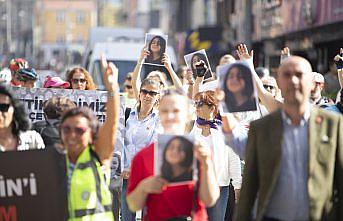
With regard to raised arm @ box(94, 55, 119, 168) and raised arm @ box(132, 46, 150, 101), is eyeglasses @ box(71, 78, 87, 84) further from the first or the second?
raised arm @ box(94, 55, 119, 168)

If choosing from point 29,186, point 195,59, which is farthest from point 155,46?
point 29,186

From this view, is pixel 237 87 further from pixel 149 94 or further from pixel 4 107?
pixel 149 94

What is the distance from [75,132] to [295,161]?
137cm

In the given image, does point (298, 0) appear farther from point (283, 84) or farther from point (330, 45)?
point (283, 84)

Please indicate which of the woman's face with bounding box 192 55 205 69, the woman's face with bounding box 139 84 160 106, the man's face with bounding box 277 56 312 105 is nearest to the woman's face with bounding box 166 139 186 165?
the man's face with bounding box 277 56 312 105

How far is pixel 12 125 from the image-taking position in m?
6.28

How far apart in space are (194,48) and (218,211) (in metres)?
26.1

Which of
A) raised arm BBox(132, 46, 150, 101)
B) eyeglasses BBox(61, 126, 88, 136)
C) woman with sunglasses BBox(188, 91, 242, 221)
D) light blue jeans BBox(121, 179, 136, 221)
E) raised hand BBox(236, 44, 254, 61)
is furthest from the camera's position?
raised arm BBox(132, 46, 150, 101)

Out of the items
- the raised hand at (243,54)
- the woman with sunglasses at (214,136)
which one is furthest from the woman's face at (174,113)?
the woman with sunglasses at (214,136)

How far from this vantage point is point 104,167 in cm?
612

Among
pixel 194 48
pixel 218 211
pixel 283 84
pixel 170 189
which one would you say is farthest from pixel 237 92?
pixel 194 48

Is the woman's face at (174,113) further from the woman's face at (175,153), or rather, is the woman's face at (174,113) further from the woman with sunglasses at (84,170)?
the woman with sunglasses at (84,170)

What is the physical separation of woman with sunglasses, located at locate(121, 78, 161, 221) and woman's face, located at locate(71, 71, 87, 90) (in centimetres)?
85

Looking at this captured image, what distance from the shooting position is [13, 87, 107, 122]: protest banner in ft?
29.8
